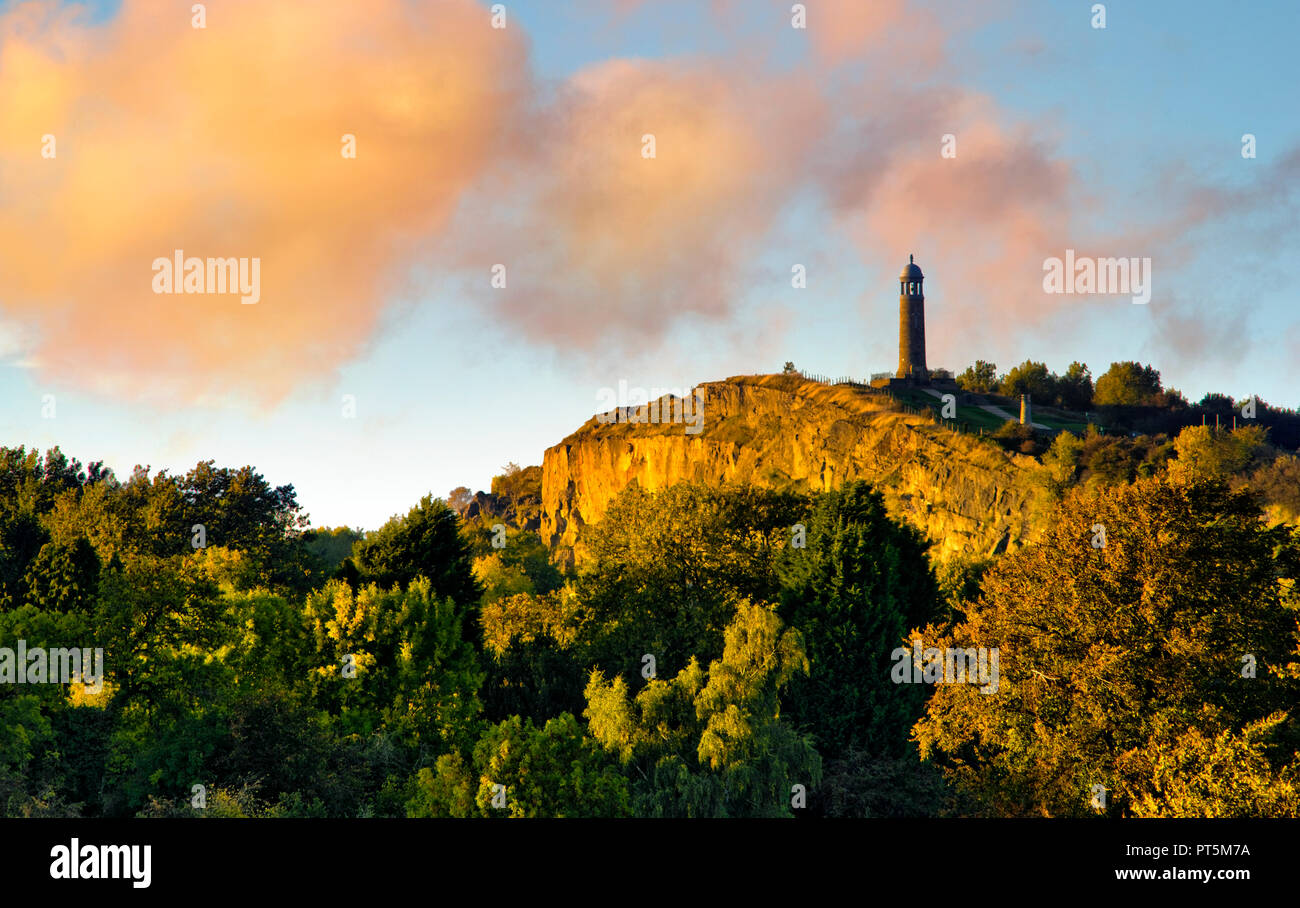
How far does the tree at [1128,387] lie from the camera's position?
16462 cm

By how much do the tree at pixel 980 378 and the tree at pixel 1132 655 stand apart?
14520 cm

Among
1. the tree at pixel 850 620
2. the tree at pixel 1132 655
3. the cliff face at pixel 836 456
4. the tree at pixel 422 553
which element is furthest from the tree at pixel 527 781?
the cliff face at pixel 836 456

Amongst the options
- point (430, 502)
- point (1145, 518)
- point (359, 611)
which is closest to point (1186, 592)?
point (1145, 518)

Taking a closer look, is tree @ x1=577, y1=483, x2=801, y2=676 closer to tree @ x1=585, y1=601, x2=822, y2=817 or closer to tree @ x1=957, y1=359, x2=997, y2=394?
tree @ x1=585, y1=601, x2=822, y2=817

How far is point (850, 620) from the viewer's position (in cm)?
5441

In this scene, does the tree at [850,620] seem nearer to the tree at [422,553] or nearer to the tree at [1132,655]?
the tree at [1132,655]

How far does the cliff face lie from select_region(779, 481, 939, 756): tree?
30239 mm

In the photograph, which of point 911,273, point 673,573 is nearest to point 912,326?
point 911,273

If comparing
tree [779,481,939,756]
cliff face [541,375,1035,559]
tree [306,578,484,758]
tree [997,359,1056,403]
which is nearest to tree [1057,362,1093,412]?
tree [997,359,1056,403]

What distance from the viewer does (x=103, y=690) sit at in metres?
46.6

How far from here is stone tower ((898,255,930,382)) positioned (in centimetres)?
17288

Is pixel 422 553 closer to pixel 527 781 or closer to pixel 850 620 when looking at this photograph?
pixel 850 620
